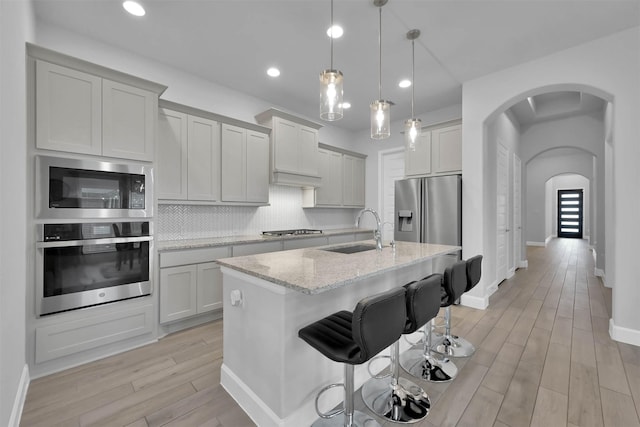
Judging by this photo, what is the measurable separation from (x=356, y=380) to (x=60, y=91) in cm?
319

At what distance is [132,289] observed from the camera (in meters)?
2.50

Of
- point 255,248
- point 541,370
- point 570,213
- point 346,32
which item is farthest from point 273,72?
point 570,213

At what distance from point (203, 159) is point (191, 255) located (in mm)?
1173

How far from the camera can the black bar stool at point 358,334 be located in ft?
3.92

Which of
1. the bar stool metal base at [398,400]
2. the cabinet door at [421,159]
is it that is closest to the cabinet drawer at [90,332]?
the bar stool metal base at [398,400]

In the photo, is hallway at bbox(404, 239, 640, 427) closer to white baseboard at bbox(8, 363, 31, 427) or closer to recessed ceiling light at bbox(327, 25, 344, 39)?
white baseboard at bbox(8, 363, 31, 427)

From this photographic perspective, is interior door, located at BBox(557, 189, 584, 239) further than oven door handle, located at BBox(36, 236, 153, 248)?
Yes

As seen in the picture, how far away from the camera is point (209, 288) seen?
10.0 ft

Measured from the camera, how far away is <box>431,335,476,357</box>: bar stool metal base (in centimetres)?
236

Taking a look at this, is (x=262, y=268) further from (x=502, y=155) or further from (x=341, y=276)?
(x=502, y=155)

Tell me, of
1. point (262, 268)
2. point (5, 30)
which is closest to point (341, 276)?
point (262, 268)

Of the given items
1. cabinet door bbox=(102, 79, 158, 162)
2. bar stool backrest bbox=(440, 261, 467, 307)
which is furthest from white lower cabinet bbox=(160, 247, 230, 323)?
bar stool backrest bbox=(440, 261, 467, 307)

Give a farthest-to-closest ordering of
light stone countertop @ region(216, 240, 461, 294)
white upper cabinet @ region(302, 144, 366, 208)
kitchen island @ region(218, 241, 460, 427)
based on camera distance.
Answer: white upper cabinet @ region(302, 144, 366, 208) → kitchen island @ region(218, 241, 460, 427) → light stone countertop @ region(216, 240, 461, 294)

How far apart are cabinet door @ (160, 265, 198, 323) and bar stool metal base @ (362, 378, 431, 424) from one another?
1.98m
